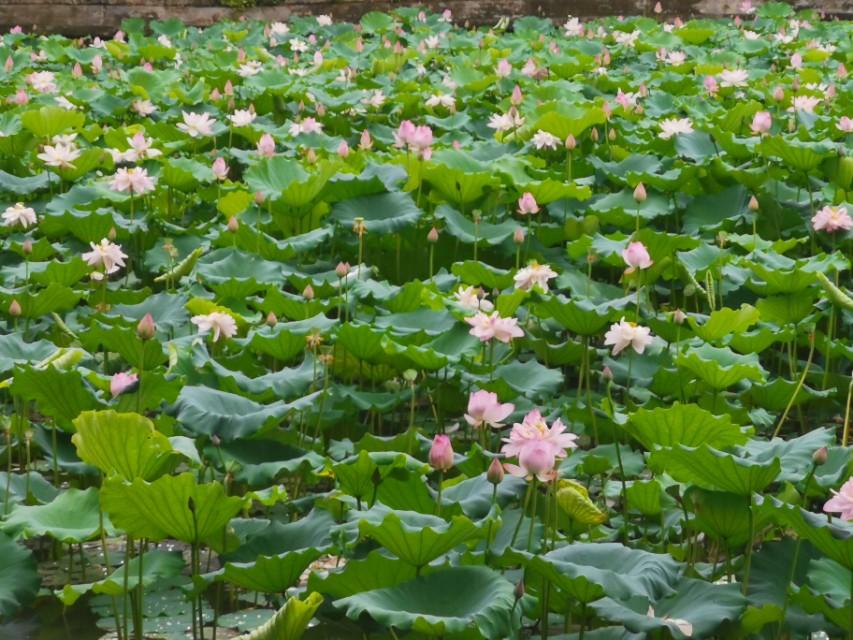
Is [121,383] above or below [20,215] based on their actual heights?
above

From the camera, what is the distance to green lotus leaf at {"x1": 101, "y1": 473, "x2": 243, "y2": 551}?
5.81ft

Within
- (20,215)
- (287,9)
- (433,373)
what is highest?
(20,215)

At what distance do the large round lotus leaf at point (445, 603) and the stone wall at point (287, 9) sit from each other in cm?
835

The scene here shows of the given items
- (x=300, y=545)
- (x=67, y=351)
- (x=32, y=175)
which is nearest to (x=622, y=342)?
(x=300, y=545)

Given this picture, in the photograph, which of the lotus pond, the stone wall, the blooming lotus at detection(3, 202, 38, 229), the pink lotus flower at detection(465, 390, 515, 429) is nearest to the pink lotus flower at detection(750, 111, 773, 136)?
the lotus pond

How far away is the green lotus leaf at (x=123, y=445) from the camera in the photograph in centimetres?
187

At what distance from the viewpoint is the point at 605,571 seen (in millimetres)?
1740

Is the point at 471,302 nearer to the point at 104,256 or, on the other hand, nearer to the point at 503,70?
the point at 104,256

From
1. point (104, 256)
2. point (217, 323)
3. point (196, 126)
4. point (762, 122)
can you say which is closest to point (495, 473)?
point (217, 323)

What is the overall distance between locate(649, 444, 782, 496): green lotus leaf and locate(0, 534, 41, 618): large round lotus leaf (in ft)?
2.97

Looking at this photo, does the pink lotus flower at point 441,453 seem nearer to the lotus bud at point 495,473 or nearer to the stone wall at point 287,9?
the lotus bud at point 495,473

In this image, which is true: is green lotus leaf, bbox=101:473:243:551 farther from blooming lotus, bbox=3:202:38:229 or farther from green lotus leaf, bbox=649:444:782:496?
blooming lotus, bbox=3:202:38:229

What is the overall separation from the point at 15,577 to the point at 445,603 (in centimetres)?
63

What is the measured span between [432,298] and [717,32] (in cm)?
557
